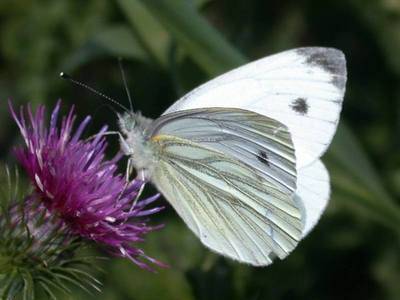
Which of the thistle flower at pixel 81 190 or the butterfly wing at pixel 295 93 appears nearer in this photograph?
the thistle flower at pixel 81 190

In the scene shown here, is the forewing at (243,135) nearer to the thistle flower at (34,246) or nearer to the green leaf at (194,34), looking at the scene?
the thistle flower at (34,246)

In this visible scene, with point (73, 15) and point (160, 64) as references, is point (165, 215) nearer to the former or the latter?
point (160, 64)

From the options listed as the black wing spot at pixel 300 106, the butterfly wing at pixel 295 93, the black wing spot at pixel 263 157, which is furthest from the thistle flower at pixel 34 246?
the black wing spot at pixel 300 106

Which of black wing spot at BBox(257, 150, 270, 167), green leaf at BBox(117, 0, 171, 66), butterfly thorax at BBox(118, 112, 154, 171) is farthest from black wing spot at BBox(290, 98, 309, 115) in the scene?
green leaf at BBox(117, 0, 171, 66)

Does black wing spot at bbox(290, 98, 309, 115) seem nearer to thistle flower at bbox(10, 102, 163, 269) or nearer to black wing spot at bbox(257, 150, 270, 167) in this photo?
black wing spot at bbox(257, 150, 270, 167)

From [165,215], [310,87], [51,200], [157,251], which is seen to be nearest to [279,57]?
[310,87]

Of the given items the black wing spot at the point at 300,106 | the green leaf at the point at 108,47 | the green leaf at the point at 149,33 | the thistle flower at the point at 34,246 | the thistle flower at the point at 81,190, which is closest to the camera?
the thistle flower at the point at 34,246
